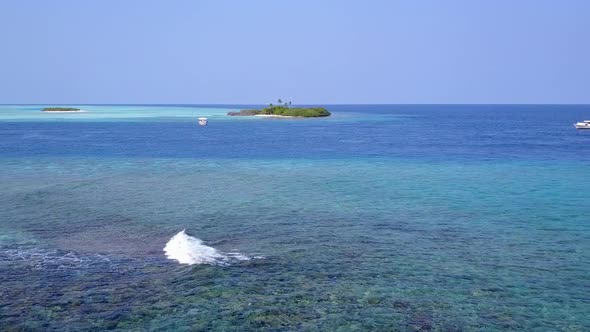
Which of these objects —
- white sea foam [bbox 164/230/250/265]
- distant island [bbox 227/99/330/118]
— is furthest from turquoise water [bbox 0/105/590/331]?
distant island [bbox 227/99/330/118]

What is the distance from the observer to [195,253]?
67.3 ft

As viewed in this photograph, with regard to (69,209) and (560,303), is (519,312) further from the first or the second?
(69,209)

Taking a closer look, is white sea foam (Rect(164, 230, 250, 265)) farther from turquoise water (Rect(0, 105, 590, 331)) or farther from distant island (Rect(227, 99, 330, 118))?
distant island (Rect(227, 99, 330, 118))

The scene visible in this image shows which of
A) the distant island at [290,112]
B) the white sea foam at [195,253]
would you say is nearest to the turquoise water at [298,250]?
the white sea foam at [195,253]

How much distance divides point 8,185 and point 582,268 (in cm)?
3491

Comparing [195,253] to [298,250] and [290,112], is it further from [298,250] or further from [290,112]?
[290,112]

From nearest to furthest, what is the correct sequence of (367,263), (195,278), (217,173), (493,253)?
(195,278) → (367,263) → (493,253) → (217,173)

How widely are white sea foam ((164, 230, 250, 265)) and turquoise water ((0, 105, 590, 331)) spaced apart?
0.14 metres

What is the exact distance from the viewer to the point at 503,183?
38.8 meters

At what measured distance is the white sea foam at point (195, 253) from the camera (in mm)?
19688

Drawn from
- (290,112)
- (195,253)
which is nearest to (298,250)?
(195,253)

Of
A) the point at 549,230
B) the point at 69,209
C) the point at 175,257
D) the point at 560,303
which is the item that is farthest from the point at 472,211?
the point at 69,209

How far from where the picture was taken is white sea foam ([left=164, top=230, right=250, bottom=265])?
19.7 m

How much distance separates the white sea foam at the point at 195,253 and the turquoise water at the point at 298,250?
142 mm
